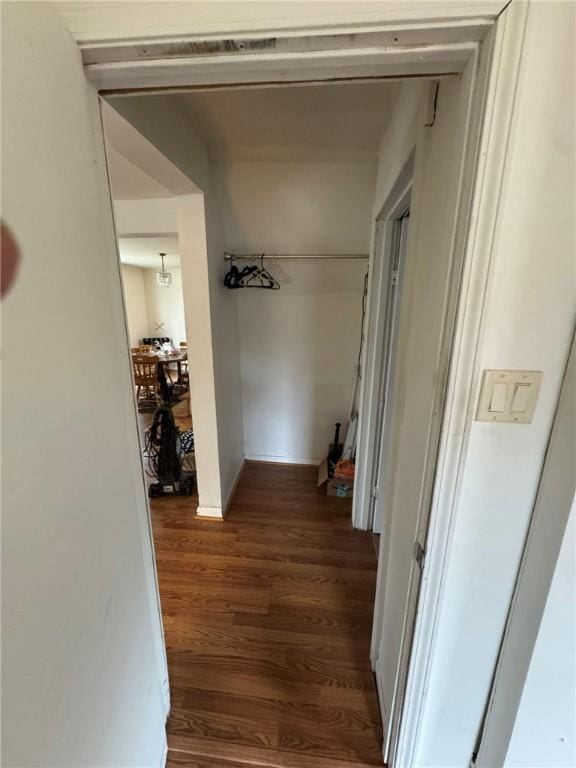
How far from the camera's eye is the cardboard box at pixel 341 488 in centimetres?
277

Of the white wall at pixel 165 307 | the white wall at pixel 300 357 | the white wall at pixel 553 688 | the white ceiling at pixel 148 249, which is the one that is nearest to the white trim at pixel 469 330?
the white wall at pixel 553 688

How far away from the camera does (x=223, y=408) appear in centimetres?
254

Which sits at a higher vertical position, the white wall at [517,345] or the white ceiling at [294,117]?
the white ceiling at [294,117]

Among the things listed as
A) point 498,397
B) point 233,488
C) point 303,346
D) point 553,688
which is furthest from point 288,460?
point 498,397

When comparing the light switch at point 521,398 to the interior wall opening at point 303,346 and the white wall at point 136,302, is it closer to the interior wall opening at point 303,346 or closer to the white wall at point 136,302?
the interior wall opening at point 303,346

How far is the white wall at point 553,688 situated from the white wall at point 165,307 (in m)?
7.65

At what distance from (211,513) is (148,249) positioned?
4.06m

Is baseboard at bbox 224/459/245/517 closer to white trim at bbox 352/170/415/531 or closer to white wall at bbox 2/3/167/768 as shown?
white trim at bbox 352/170/415/531

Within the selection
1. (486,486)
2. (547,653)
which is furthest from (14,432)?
(547,653)

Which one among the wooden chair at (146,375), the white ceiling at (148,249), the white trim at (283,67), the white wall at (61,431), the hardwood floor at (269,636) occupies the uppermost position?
the white ceiling at (148,249)

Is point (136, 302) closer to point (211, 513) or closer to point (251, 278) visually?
point (251, 278)

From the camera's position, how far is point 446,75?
2.35ft

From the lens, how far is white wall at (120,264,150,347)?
22.7 feet

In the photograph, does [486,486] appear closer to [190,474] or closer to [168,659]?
[168,659]
